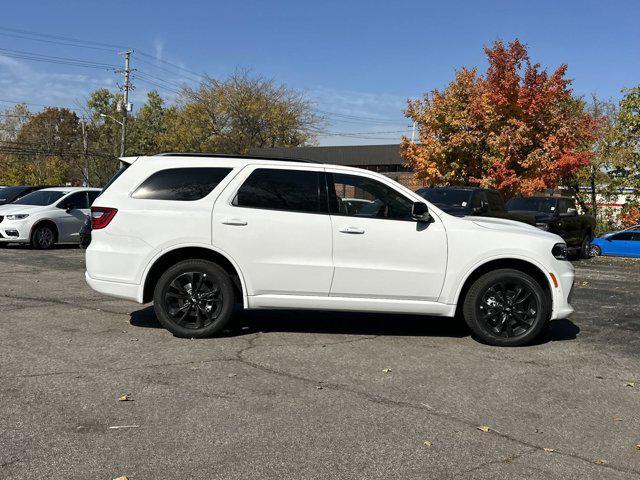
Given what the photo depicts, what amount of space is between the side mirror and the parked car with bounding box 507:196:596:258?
34.0ft

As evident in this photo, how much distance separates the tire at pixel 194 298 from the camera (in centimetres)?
649

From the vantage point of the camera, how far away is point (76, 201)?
17.6m

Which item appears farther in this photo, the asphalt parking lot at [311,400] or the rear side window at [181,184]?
the rear side window at [181,184]

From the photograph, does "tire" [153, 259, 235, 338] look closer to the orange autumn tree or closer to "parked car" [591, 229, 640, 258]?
"parked car" [591, 229, 640, 258]

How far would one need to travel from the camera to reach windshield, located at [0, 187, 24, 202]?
22.5 meters

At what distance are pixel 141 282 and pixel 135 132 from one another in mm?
76779

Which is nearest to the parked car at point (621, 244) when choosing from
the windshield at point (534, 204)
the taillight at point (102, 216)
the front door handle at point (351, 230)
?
the windshield at point (534, 204)

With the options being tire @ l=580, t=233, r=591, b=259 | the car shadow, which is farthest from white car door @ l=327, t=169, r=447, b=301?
tire @ l=580, t=233, r=591, b=259

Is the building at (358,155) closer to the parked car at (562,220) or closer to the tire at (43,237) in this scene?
the parked car at (562,220)

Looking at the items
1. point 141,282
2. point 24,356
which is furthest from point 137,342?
point 24,356

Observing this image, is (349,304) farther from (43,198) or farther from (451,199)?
(43,198)

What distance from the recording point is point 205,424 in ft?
13.6

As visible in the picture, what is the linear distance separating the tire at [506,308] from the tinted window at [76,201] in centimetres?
1375

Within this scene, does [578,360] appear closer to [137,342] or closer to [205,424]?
[205,424]
